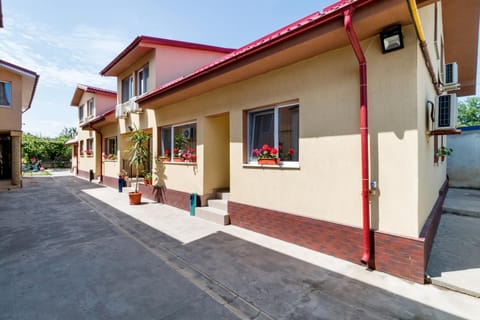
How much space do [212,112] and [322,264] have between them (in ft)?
→ 15.7

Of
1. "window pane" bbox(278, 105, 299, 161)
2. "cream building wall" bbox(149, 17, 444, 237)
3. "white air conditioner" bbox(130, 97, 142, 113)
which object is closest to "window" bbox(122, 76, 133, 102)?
"white air conditioner" bbox(130, 97, 142, 113)

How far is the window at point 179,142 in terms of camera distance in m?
7.91

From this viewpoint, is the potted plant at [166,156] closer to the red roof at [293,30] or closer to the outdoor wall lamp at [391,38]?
the red roof at [293,30]

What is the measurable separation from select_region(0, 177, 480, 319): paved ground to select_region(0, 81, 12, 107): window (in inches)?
461

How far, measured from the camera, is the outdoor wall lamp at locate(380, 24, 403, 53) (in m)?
3.44

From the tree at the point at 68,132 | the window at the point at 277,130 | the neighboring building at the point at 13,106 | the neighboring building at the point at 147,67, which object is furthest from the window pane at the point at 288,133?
the tree at the point at 68,132

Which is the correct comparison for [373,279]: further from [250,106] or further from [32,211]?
[32,211]

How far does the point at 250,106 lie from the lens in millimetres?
5766

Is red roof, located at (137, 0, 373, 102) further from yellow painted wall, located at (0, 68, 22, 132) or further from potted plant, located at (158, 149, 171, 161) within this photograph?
yellow painted wall, located at (0, 68, 22, 132)

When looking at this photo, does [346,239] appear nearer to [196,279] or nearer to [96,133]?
[196,279]

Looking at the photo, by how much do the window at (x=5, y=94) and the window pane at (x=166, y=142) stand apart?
10.9m

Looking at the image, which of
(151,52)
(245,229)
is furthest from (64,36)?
(245,229)

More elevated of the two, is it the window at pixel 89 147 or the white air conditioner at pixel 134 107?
the white air conditioner at pixel 134 107

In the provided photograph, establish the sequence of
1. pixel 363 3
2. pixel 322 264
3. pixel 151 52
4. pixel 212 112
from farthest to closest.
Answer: pixel 151 52 < pixel 212 112 < pixel 322 264 < pixel 363 3
